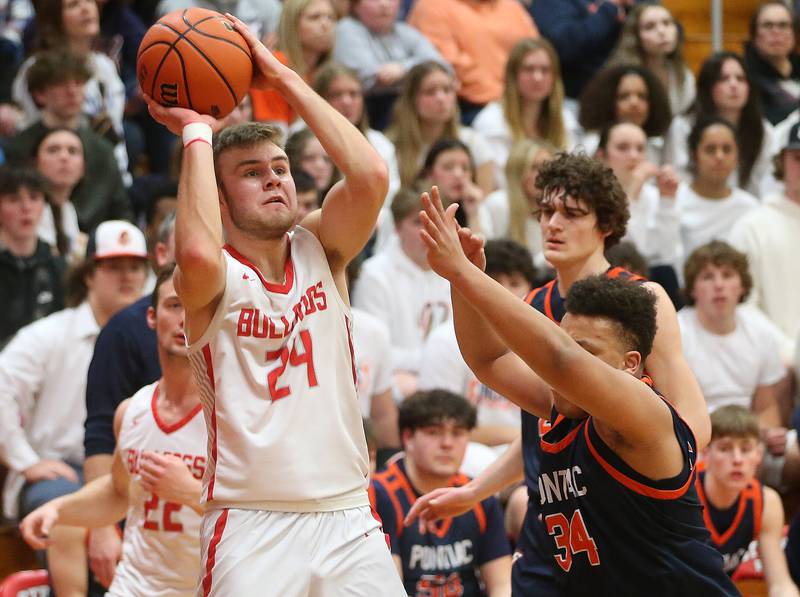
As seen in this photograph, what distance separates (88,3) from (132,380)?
4.15 metres

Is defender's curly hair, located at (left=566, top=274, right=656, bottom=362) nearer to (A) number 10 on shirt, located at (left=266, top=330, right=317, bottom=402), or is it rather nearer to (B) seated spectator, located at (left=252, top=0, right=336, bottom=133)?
(A) number 10 on shirt, located at (left=266, top=330, right=317, bottom=402)

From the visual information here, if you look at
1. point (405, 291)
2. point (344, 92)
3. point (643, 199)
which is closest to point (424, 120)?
point (344, 92)

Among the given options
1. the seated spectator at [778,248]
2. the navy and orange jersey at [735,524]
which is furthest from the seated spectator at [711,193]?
the navy and orange jersey at [735,524]

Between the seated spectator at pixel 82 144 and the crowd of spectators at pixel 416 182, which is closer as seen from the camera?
the crowd of spectators at pixel 416 182

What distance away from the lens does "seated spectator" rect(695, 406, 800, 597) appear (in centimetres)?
656

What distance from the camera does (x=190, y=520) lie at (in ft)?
15.9

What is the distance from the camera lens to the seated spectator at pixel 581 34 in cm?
1096

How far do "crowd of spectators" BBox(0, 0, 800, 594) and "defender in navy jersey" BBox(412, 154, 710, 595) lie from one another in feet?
4.99

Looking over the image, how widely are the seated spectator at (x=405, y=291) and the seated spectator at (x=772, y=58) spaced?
157 inches

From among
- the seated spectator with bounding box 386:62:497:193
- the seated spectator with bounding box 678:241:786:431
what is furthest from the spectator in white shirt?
the seated spectator with bounding box 386:62:497:193

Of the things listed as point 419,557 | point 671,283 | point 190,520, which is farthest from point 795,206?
point 190,520

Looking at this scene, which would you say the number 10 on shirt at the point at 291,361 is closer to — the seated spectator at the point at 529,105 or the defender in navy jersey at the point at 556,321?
the defender in navy jersey at the point at 556,321

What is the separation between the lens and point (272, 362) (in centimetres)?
392

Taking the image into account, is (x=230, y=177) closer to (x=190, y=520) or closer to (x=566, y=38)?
(x=190, y=520)
